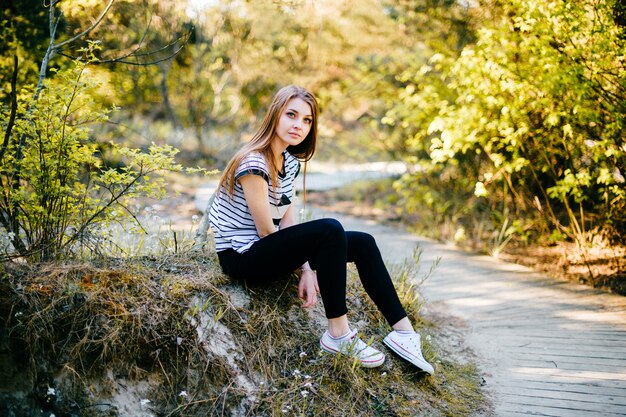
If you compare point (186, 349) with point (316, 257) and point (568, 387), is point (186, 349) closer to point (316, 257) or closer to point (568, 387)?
point (316, 257)

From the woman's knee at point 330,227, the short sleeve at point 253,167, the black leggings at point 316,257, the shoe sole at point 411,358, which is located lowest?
the shoe sole at point 411,358

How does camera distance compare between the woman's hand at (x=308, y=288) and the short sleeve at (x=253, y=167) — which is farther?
the woman's hand at (x=308, y=288)

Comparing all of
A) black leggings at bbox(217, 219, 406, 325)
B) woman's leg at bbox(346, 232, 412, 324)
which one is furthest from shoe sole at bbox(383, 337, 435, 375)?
black leggings at bbox(217, 219, 406, 325)

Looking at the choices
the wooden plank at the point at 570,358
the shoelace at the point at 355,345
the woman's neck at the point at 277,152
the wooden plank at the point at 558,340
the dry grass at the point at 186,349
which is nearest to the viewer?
the dry grass at the point at 186,349

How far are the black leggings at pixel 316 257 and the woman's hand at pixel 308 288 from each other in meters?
0.08

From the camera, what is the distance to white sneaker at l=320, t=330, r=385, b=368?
2.70m

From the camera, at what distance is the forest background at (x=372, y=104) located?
2771mm

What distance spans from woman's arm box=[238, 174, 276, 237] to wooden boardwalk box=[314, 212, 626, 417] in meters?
1.59

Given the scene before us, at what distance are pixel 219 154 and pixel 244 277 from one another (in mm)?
7703

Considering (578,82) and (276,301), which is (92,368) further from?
(578,82)

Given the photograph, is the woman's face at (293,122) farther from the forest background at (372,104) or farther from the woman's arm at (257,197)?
the forest background at (372,104)

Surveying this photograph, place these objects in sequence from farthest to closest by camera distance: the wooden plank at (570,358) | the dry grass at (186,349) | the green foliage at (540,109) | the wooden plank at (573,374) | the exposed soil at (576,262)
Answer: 1. the exposed soil at (576,262)
2. the green foliage at (540,109)
3. the wooden plank at (570,358)
4. the wooden plank at (573,374)
5. the dry grass at (186,349)

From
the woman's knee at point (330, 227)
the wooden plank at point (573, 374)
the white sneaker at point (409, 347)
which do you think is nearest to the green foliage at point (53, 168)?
the woman's knee at point (330, 227)

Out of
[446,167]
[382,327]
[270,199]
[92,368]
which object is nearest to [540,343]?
→ [382,327]
